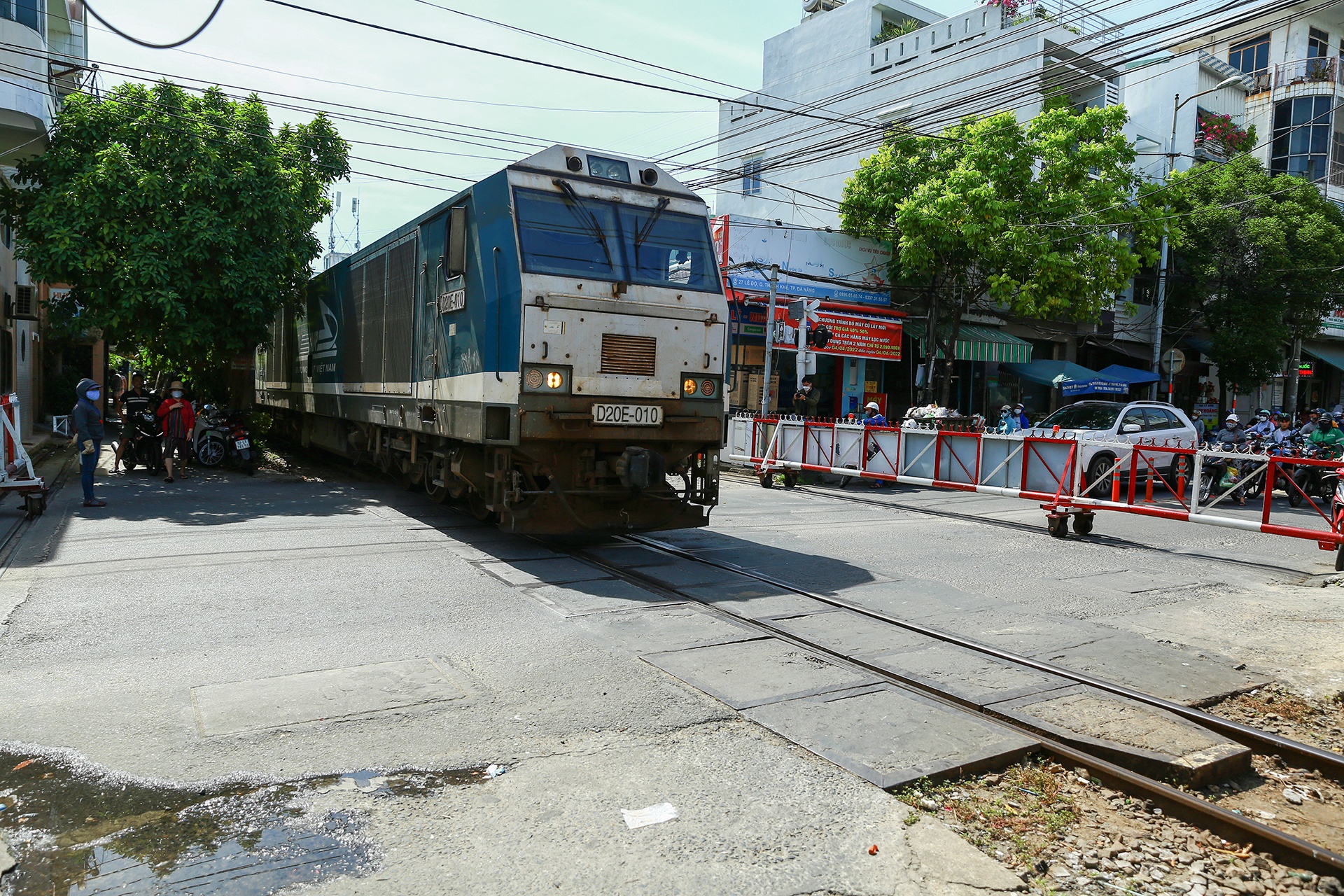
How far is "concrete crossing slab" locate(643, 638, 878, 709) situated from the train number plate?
2.97 meters

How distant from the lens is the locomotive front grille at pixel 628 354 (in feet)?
28.1

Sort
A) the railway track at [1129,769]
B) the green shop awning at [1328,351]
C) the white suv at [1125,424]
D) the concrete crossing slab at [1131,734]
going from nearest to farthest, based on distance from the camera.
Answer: the railway track at [1129,769]
the concrete crossing slab at [1131,734]
the white suv at [1125,424]
the green shop awning at [1328,351]

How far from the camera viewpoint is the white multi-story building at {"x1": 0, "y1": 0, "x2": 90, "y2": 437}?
527 inches

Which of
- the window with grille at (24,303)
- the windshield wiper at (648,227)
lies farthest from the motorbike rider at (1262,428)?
the window with grille at (24,303)

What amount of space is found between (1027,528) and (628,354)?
6.51 meters

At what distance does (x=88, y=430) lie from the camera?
11.0 metres

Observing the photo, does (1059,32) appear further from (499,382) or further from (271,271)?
(499,382)

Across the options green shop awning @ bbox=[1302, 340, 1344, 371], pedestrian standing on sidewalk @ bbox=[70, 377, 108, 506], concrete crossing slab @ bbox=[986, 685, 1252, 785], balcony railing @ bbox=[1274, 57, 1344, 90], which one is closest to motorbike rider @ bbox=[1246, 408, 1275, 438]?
concrete crossing slab @ bbox=[986, 685, 1252, 785]

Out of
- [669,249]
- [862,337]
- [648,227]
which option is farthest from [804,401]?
[648,227]

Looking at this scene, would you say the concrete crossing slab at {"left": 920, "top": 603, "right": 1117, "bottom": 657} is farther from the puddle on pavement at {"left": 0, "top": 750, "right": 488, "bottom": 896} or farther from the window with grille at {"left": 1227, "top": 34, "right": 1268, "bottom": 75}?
the window with grille at {"left": 1227, "top": 34, "right": 1268, "bottom": 75}

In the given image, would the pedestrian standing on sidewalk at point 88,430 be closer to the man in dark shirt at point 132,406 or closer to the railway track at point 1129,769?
the man in dark shirt at point 132,406

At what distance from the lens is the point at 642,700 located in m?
5.06

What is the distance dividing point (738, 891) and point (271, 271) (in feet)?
45.5

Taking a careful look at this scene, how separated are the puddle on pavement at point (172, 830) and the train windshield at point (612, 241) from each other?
525cm
